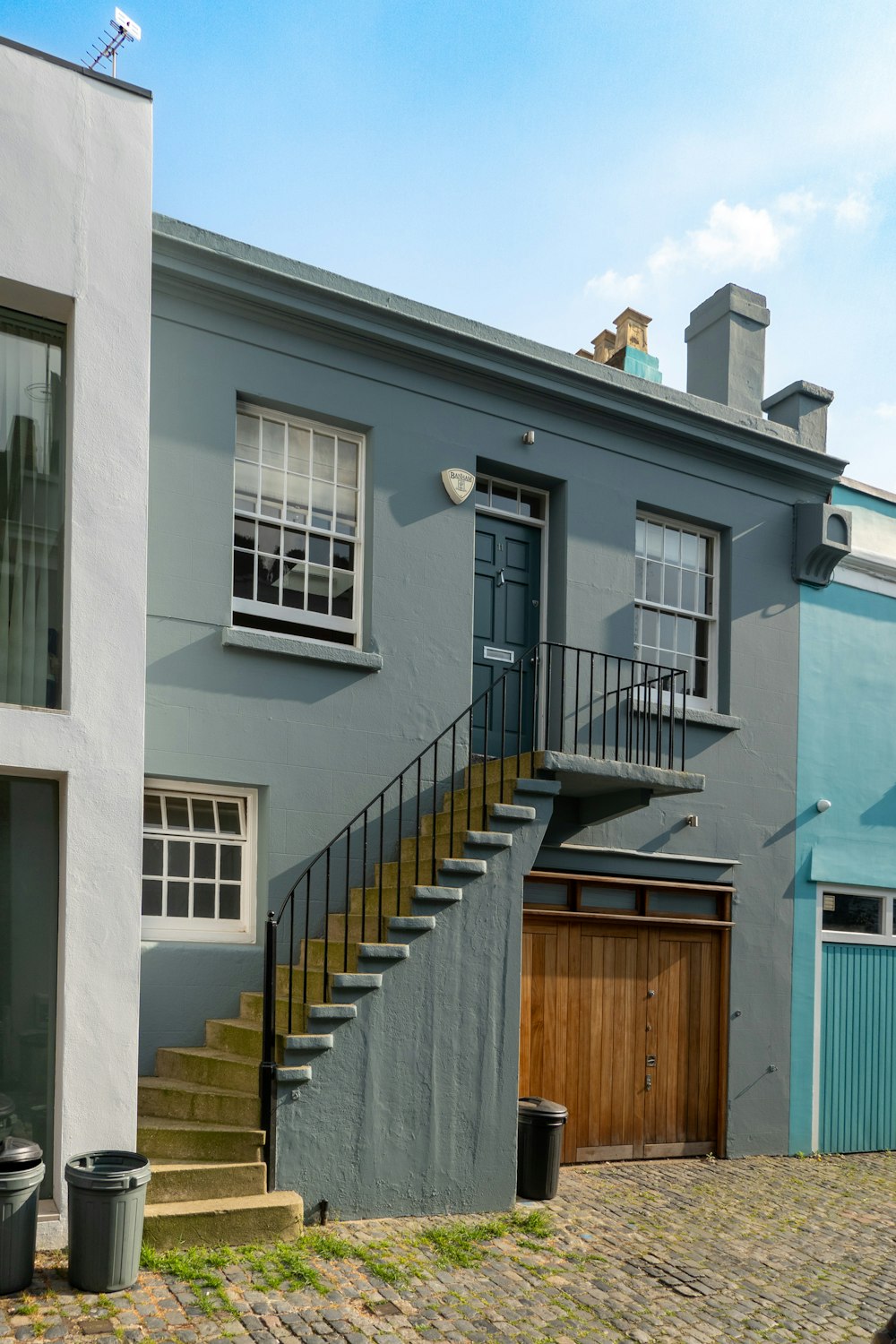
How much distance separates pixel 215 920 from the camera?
9.46 m

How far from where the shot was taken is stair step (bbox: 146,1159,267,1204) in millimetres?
Result: 7609

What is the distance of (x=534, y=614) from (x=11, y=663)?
5.37 m

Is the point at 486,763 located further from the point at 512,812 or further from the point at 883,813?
the point at 883,813

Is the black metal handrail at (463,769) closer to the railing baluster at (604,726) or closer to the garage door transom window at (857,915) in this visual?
the railing baluster at (604,726)

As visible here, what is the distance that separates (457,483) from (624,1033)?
5327mm

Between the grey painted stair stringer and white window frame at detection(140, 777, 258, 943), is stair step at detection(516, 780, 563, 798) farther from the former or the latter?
white window frame at detection(140, 777, 258, 943)

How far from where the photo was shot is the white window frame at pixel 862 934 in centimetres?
1298

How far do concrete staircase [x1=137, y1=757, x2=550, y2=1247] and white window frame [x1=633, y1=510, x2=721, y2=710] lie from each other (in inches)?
123

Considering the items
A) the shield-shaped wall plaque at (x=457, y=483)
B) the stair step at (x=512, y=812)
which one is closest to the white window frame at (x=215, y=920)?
the stair step at (x=512, y=812)

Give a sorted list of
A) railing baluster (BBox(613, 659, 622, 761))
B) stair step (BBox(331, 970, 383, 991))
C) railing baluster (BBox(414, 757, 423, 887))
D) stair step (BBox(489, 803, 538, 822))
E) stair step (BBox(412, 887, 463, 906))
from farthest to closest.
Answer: railing baluster (BBox(613, 659, 622, 761)) < stair step (BBox(489, 803, 538, 822)) < railing baluster (BBox(414, 757, 423, 887)) < stair step (BBox(412, 887, 463, 906)) < stair step (BBox(331, 970, 383, 991))

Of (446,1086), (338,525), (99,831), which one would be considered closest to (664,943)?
(446,1086)

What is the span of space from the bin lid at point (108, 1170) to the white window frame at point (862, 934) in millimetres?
8164

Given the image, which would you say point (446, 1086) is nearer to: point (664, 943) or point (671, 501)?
point (664, 943)

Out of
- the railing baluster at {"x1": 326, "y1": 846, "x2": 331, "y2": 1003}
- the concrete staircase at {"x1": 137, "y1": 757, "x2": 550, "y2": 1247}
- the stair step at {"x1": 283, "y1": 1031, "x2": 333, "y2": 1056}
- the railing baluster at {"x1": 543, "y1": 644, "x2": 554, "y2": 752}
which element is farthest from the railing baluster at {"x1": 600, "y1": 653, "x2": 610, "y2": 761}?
the stair step at {"x1": 283, "y1": 1031, "x2": 333, "y2": 1056}
